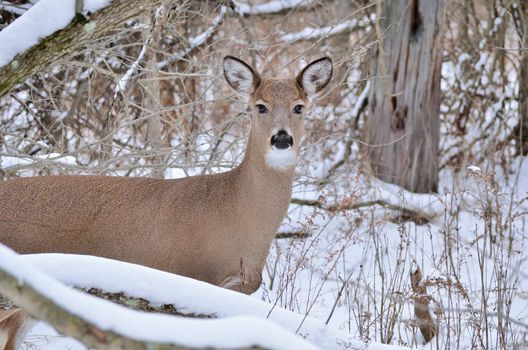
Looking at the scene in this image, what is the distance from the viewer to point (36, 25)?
304 centimetres

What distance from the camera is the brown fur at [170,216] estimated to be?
4863 millimetres

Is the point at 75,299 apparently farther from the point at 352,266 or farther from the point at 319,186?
the point at 319,186

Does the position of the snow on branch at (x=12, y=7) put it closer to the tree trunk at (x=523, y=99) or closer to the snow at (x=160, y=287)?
the snow at (x=160, y=287)

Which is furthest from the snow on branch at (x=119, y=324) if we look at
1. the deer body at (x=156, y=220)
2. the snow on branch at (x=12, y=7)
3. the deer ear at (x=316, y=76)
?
the snow on branch at (x=12, y=7)

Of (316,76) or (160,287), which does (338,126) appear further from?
(160,287)

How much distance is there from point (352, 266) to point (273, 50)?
622cm

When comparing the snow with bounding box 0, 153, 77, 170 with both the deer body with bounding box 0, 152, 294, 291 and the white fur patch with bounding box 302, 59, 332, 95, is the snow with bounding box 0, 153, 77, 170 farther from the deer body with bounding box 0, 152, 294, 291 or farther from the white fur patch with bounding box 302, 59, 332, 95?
the white fur patch with bounding box 302, 59, 332, 95

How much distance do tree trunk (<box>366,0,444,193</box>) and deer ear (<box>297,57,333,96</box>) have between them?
2750 millimetres

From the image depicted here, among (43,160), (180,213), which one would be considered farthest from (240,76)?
(43,160)

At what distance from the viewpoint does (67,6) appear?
3.07m

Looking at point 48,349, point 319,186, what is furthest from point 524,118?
point 48,349

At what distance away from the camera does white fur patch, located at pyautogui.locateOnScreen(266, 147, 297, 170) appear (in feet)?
16.7

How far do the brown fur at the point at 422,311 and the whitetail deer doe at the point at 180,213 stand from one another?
2.91 feet

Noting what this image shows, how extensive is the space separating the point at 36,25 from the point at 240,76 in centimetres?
254
